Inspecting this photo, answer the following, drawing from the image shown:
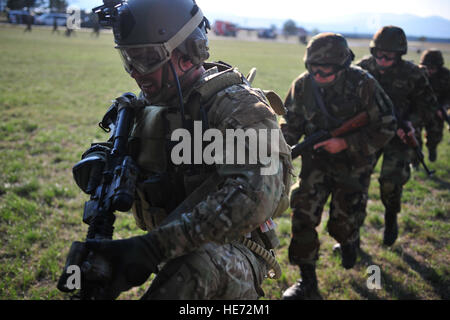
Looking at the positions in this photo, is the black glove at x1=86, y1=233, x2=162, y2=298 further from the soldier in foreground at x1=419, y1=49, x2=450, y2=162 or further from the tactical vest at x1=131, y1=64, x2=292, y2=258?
the soldier in foreground at x1=419, y1=49, x2=450, y2=162

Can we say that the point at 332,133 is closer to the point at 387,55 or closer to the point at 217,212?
the point at 387,55

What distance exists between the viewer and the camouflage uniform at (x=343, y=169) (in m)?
3.94

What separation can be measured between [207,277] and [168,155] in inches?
30.4

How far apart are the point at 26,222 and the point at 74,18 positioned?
3391 millimetres

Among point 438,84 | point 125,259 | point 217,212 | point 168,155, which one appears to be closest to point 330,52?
point 168,155

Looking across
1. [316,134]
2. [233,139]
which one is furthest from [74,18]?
[316,134]

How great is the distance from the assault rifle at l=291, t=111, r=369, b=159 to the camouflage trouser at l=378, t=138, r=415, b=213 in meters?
1.38

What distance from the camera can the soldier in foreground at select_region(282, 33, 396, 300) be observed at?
12.8ft

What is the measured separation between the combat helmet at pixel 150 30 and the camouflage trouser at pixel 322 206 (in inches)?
92.2

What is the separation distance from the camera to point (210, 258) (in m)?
1.90

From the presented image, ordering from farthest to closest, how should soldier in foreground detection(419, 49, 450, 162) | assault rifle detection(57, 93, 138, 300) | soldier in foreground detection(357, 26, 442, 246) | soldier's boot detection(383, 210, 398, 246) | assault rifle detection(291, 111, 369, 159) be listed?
soldier in foreground detection(419, 49, 450, 162)
soldier in foreground detection(357, 26, 442, 246)
soldier's boot detection(383, 210, 398, 246)
assault rifle detection(291, 111, 369, 159)
assault rifle detection(57, 93, 138, 300)

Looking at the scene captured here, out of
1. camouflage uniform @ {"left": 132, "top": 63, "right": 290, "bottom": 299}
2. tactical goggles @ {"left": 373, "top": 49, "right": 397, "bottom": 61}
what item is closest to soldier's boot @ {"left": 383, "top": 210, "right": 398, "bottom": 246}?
tactical goggles @ {"left": 373, "top": 49, "right": 397, "bottom": 61}

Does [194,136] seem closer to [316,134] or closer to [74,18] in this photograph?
[74,18]

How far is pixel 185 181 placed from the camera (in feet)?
7.03
